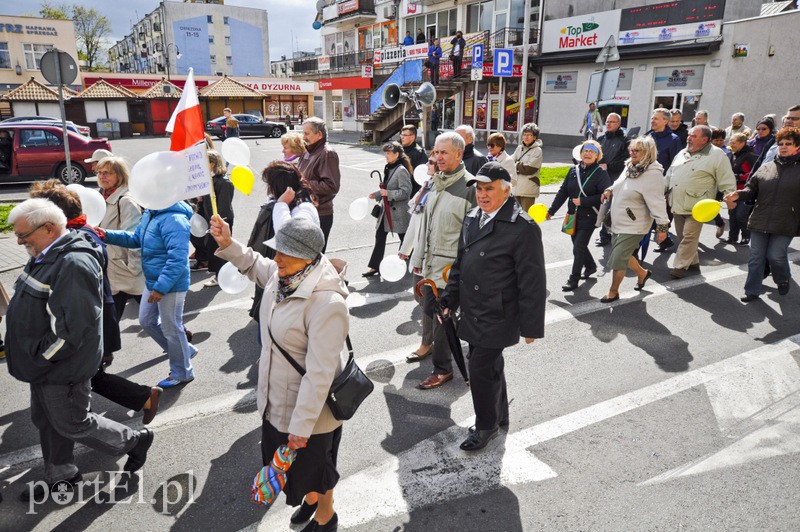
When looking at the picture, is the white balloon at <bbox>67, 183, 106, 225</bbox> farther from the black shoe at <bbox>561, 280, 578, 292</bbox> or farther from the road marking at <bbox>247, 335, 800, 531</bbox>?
the black shoe at <bbox>561, 280, 578, 292</bbox>

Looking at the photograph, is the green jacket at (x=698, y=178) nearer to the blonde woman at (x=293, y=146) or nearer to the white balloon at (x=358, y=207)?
the white balloon at (x=358, y=207)

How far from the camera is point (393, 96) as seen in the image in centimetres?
1333

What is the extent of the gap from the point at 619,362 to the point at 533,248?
2.27m

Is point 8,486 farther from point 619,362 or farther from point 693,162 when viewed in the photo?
point 693,162

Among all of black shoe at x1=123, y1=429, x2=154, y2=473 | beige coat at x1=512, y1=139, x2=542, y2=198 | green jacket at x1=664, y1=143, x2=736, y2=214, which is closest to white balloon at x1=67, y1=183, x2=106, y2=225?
black shoe at x1=123, y1=429, x2=154, y2=473

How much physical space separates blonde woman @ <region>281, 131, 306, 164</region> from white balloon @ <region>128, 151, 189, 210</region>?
8.80 ft

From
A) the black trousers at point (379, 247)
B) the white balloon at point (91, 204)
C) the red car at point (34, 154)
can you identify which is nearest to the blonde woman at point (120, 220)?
the white balloon at point (91, 204)

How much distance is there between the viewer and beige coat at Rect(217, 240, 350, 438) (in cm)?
245

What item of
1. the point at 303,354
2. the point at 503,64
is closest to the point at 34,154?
the point at 503,64

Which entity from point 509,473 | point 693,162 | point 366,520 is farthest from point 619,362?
point 693,162

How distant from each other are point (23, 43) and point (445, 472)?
58874mm

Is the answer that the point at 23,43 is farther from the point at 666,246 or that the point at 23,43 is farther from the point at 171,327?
the point at 666,246

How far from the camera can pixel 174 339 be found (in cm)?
438

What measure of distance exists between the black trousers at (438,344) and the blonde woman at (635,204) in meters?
2.85
